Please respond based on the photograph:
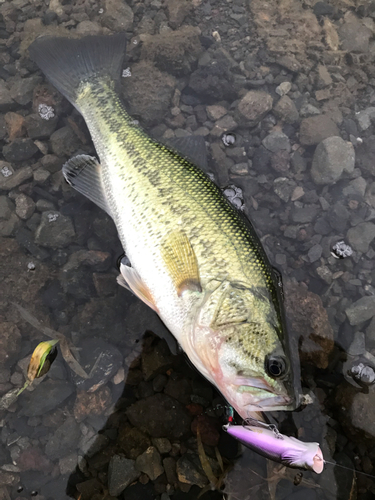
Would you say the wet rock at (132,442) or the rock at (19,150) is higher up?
the rock at (19,150)

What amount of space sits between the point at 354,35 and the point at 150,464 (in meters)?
4.38

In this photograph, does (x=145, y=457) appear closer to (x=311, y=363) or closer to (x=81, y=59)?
(x=311, y=363)

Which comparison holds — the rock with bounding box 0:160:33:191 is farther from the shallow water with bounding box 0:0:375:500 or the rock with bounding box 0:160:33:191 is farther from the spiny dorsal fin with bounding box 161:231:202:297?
the spiny dorsal fin with bounding box 161:231:202:297

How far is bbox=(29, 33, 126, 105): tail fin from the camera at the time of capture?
3.29 m

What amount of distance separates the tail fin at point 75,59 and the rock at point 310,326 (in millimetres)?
2566

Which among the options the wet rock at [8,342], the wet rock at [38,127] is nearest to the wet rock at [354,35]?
the wet rock at [38,127]

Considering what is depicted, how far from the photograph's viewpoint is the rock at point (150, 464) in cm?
250

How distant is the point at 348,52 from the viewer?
370 centimetres

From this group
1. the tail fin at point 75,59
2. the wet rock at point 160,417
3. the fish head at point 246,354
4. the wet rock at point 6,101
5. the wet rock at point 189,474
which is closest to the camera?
the fish head at point 246,354

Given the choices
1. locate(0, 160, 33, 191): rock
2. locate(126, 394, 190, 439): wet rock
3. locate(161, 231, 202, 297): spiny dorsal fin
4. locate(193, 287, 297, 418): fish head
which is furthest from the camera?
locate(0, 160, 33, 191): rock

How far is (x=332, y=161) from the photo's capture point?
10.7 feet

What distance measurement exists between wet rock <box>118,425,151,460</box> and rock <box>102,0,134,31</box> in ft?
12.4

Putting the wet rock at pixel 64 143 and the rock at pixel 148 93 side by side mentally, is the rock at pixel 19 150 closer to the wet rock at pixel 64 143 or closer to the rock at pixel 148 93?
the wet rock at pixel 64 143

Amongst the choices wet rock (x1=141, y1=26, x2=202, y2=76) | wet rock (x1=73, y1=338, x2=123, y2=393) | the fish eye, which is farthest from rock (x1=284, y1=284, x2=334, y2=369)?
wet rock (x1=141, y1=26, x2=202, y2=76)
